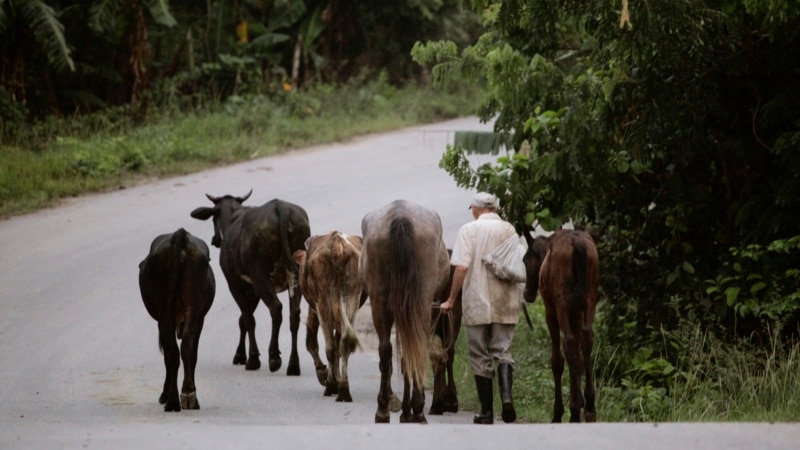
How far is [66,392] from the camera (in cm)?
1266

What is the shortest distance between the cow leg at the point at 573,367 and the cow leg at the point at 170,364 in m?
3.50

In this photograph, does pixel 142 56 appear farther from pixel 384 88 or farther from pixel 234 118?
pixel 384 88

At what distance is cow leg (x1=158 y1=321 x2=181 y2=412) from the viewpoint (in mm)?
11875

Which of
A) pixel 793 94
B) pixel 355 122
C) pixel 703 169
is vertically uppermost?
pixel 793 94

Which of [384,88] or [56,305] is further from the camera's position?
[384,88]

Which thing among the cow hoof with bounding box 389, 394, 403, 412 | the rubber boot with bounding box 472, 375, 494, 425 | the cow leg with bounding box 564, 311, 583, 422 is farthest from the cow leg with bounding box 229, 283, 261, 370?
the cow leg with bounding box 564, 311, 583, 422

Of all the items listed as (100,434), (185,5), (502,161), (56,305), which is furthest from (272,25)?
(100,434)

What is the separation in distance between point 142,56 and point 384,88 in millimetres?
5777

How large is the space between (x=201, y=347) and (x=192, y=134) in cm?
1100

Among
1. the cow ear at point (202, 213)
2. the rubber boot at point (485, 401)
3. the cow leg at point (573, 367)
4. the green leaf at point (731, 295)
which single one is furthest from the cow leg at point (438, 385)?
the cow ear at point (202, 213)

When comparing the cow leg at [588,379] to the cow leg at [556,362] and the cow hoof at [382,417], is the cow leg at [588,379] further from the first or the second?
the cow hoof at [382,417]

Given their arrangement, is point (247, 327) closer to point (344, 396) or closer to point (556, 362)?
point (344, 396)

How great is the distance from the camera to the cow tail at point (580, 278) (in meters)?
11.1

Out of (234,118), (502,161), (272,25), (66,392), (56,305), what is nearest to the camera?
(66,392)
